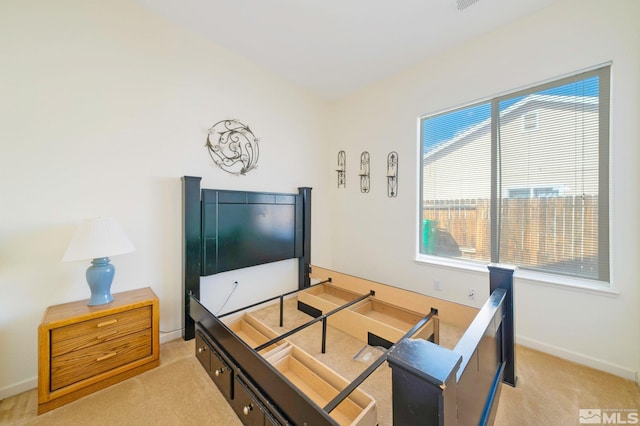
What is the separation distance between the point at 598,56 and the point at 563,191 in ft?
3.64

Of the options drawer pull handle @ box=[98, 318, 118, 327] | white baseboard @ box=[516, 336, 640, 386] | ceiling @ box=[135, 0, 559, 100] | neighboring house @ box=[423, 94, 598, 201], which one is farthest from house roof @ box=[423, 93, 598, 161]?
drawer pull handle @ box=[98, 318, 118, 327]

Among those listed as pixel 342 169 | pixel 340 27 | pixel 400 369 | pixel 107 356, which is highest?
pixel 340 27

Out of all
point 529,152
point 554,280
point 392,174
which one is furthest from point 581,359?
point 392,174

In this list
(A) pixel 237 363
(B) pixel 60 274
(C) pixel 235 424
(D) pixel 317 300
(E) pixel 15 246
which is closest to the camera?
(A) pixel 237 363

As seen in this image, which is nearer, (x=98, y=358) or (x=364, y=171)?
(x=98, y=358)

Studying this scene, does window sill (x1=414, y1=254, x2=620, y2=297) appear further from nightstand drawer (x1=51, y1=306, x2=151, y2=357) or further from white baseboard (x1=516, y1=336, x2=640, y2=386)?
nightstand drawer (x1=51, y1=306, x2=151, y2=357)

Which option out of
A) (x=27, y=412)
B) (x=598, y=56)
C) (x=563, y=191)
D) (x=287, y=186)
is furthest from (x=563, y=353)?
(x=27, y=412)

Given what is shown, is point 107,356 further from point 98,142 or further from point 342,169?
point 342,169

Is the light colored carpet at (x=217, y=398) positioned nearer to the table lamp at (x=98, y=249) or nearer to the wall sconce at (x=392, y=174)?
the table lamp at (x=98, y=249)

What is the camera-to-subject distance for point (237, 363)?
1324 mm

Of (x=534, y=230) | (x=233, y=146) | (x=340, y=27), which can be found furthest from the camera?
(x=233, y=146)

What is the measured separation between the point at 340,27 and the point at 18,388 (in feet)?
13.2

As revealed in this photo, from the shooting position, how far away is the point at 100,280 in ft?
5.88

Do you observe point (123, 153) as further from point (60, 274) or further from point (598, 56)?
point (598, 56)
